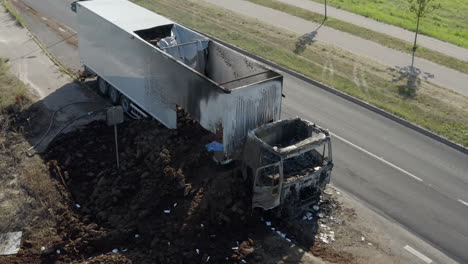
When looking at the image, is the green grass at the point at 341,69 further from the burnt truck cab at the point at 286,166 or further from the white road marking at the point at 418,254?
the burnt truck cab at the point at 286,166

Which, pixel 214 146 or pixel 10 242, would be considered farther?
pixel 214 146

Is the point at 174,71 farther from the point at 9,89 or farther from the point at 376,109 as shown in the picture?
the point at 376,109

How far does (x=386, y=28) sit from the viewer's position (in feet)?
91.6

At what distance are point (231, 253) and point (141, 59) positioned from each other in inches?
263

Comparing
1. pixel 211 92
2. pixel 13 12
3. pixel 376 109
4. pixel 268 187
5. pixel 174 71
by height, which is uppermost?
pixel 174 71

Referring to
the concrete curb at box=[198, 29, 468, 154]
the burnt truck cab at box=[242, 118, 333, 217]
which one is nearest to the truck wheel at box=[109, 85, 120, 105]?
the burnt truck cab at box=[242, 118, 333, 217]

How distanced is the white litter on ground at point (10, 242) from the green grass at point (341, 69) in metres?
13.3

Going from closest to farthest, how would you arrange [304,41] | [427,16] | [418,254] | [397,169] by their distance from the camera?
[418,254], [397,169], [304,41], [427,16]

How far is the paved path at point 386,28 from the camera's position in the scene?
82.8ft

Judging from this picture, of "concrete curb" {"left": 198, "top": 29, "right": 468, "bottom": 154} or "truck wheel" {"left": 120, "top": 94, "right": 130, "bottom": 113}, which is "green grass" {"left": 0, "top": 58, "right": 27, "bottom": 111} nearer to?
"truck wheel" {"left": 120, "top": 94, "right": 130, "bottom": 113}

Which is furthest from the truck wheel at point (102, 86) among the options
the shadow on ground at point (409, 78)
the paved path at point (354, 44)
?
the paved path at point (354, 44)

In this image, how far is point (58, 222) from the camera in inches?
464

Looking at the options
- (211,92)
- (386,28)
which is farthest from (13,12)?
(386,28)

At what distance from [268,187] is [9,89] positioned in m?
11.4
